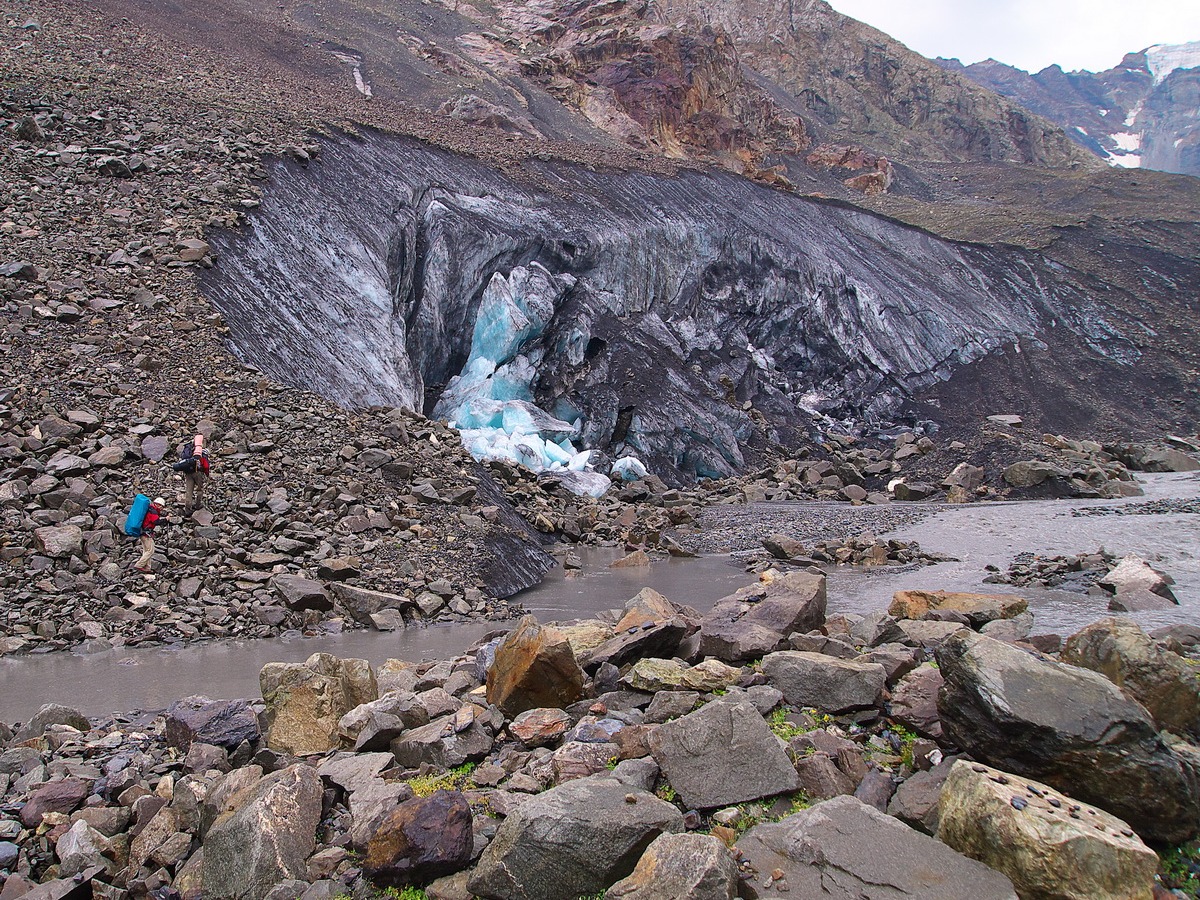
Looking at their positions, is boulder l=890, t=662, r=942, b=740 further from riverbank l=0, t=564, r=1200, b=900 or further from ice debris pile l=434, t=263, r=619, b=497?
ice debris pile l=434, t=263, r=619, b=497

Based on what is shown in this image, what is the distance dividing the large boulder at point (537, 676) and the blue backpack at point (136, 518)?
6758 mm

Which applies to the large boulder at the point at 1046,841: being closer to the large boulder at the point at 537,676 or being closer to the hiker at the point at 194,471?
the large boulder at the point at 537,676

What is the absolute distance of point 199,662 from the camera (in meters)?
8.55

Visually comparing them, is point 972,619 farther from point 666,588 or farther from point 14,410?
point 14,410

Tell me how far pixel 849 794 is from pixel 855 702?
931 mm

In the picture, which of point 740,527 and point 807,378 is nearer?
point 740,527

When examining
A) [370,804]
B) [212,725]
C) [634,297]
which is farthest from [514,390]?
[370,804]

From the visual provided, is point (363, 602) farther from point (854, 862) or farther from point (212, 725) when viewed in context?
point (854, 862)

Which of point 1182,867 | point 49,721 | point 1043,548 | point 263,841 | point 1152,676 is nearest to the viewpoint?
point 1182,867

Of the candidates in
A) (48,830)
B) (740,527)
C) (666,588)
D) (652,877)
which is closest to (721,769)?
(652,877)

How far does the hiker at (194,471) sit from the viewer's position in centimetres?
1086

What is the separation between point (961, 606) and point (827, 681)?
4.02 meters

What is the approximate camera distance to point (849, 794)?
13.8 ft

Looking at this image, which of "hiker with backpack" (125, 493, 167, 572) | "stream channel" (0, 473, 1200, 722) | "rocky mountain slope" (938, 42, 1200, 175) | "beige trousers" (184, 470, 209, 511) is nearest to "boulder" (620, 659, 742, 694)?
"stream channel" (0, 473, 1200, 722)
